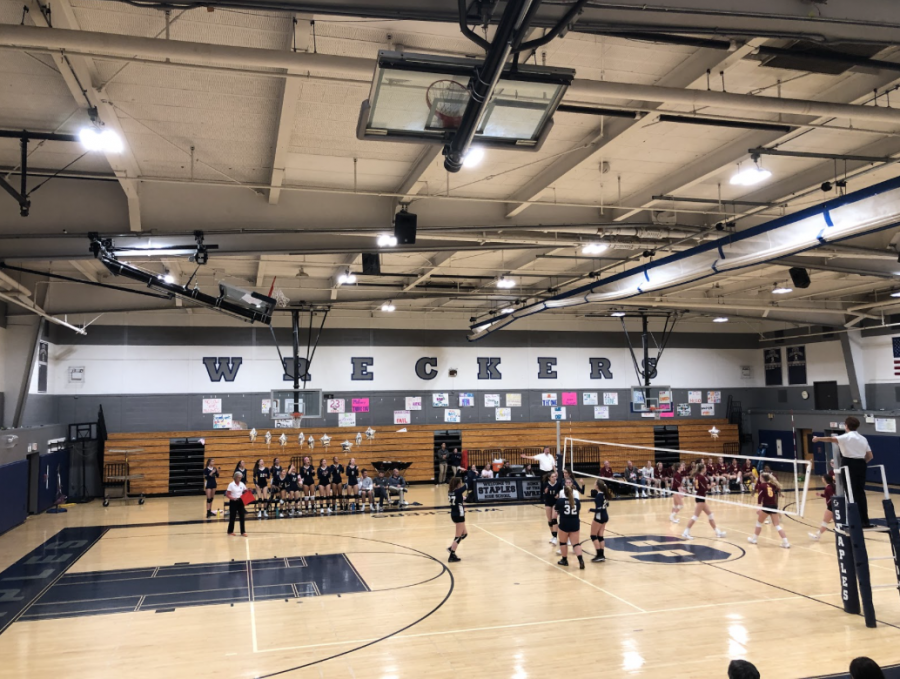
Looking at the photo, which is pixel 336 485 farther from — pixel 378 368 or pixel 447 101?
pixel 447 101

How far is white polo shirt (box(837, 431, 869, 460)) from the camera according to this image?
1001cm

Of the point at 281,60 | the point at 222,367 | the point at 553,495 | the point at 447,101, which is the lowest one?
the point at 553,495

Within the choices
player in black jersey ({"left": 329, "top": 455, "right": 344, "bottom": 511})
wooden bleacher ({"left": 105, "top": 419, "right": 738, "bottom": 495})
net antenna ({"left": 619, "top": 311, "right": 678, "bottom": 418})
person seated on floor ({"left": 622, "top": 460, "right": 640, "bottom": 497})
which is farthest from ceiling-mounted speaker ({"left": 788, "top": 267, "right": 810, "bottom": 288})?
player in black jersey ({"left": 329, "top": 455, "right": 344, "bottom": 511})

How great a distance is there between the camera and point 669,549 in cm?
1531

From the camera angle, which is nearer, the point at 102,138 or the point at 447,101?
the point at 447,101

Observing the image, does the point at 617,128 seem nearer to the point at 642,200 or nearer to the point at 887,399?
the point at 642,200

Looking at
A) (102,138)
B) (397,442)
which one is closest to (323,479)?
(397,442)

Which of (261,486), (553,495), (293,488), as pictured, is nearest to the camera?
(553,495)

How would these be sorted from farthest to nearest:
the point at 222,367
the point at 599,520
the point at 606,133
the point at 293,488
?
the point at 222,367
the point at 293,488
the point at 599,520
the point at 606,133

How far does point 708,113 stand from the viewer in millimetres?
9633

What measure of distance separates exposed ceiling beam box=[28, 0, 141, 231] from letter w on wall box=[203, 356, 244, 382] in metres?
15.7

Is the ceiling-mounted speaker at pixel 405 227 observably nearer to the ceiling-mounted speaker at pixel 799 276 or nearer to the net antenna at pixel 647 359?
the ceiling-mounted speaker at pixel 799 276

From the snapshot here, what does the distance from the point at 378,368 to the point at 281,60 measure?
2281 cm

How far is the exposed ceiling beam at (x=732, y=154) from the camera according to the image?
888cm
